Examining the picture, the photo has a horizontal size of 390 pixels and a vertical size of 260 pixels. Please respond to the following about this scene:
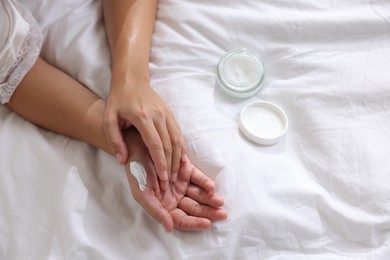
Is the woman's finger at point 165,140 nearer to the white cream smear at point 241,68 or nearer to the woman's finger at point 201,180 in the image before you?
the woman's finger at point 201,180

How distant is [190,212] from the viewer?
0.79 m

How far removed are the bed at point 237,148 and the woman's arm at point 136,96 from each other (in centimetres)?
3

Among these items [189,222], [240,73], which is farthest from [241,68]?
[189,222]

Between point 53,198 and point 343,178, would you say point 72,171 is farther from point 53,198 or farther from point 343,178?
point 343,178

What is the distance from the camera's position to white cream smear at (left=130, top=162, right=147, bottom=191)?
78 centimetres

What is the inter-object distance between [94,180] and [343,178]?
448 millimetres

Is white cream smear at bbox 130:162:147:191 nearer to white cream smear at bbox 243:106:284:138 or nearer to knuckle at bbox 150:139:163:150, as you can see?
knuckle at bbox 150:139:163:150

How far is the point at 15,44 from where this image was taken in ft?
2.77

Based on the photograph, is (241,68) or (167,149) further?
(241,68)

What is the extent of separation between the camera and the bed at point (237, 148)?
753mm

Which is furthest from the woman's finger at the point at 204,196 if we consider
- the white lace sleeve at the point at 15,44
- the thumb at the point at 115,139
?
the white lace sleeve at the point at 15,44

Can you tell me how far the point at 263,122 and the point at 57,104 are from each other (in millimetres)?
401

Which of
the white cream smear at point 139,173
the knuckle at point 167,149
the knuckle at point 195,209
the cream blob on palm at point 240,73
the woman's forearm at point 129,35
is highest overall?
the woman's forearm at point 129,35

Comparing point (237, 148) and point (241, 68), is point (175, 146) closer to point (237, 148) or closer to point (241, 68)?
point (237, 148)
